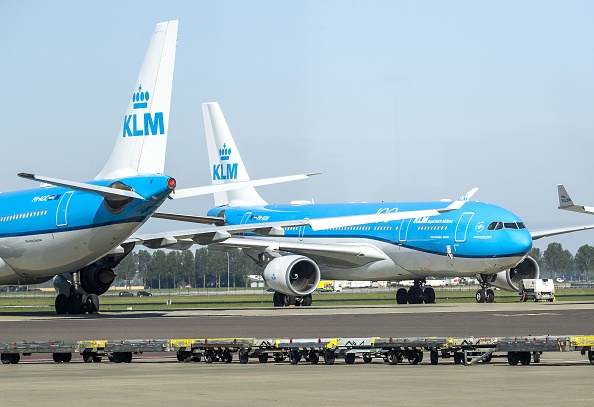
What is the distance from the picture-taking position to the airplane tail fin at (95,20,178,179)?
38031mm

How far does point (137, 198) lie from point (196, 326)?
617cm

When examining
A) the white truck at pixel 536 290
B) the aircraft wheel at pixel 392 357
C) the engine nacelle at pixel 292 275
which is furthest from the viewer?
the white truck at pixel 536 290

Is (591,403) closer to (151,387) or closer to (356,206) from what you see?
(151,387)

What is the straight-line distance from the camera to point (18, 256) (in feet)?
136

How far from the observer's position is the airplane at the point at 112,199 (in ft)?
121

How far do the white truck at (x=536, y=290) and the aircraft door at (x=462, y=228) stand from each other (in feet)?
18.0

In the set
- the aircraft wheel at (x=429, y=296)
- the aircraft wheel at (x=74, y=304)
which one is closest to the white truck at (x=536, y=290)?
the aircraft wheel at (x=429, y=296)

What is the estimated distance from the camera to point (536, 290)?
182ft

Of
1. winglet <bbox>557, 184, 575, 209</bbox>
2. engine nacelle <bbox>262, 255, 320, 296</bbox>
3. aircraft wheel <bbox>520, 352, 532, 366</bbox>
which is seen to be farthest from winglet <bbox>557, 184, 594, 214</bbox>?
aircraft wheel <bbox>520, 352, 532, 366</bbox>

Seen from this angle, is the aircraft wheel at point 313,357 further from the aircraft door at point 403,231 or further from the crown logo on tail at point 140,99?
the aircraft door at point 403,231

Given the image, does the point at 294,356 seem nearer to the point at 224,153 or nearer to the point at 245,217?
the point at 245,217

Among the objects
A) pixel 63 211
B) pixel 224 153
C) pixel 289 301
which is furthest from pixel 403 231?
pixel 63 211

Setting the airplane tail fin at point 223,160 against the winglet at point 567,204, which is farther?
the airplane tail fin at point 223,160

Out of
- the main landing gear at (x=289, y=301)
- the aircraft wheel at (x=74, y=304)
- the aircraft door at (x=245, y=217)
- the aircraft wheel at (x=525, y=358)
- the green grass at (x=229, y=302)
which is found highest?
the aircraft door at (x=245, y=217)
